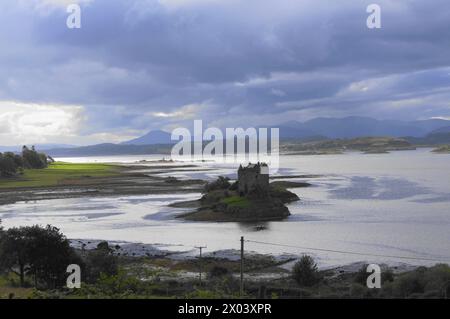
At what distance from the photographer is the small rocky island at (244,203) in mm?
79312

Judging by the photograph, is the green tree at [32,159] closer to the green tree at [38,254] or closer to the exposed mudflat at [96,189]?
the exposed mudflat at [96,189]

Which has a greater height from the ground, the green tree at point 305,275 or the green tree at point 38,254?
the green tree at point 38,254

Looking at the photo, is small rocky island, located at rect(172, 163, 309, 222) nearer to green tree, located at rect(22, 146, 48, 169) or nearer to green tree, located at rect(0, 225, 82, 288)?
green tree, located at rect(0, 225, 82, 288)

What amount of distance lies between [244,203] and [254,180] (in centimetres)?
421

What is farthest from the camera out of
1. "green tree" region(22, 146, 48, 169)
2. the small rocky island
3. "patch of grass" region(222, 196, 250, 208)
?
"green tree" region(22, 146, 48, 169)

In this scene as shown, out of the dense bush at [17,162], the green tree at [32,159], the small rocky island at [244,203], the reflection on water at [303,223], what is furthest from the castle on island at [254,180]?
the green tree at [32,159]

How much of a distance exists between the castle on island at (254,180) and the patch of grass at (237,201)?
1326mm

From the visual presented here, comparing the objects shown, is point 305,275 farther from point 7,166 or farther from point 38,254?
point 7,166

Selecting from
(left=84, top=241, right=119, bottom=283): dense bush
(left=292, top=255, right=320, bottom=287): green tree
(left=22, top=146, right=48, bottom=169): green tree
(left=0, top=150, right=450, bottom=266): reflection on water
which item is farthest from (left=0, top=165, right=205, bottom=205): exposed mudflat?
(left=292, top=255, right=320, bottom=287): green tree

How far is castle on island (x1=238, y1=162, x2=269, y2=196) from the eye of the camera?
8431cm

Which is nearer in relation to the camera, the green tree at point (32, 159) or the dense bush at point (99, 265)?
the dense bush at point (99, 265)

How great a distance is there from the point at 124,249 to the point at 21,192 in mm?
71952

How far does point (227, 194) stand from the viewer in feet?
300
